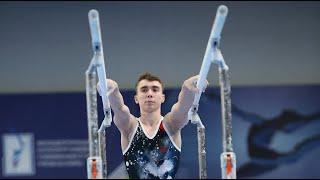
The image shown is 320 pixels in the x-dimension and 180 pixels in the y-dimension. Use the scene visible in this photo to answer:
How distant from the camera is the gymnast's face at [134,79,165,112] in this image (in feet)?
15.0

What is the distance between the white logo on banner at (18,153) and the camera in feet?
29.5

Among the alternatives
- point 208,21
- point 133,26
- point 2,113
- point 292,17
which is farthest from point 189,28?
point 2,113

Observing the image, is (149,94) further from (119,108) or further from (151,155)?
(151,155)

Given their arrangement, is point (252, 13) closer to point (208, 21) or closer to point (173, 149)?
point (208, 21)

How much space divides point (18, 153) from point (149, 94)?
17.0 ft

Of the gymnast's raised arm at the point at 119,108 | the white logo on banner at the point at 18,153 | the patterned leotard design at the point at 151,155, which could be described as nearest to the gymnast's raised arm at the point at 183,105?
the patterned leotard design at the point at 151,155

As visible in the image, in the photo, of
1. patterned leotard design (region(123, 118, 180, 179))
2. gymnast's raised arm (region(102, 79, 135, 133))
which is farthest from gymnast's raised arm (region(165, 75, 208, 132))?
gymnast's raised arm (region(102, 79, 135, 133))

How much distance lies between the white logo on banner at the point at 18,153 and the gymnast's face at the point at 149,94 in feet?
16.0

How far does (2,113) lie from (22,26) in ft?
6.10

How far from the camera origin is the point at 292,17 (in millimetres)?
9898

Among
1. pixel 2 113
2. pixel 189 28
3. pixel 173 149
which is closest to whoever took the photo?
pixel 173 149

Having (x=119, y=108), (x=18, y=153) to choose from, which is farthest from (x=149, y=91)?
(x=18, y=153)

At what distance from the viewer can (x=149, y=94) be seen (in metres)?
4.57

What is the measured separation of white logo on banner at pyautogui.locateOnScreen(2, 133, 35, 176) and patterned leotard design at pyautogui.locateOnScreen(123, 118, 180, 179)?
4.71m
